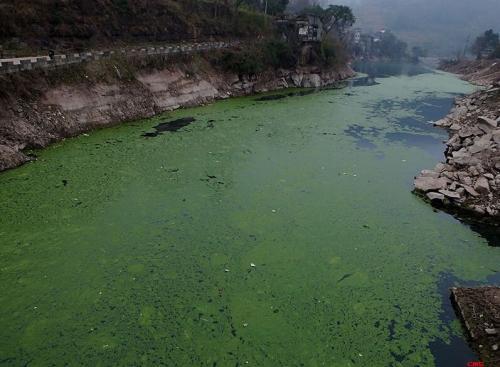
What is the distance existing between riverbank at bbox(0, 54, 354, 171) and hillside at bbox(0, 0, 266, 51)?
5.06 m

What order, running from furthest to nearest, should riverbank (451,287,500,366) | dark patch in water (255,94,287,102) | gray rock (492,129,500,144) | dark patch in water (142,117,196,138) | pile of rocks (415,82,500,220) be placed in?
dark patch in water (255,94,287,102) < dark patch in water (142,117,196,138) < gray rock (492,129,500,144) < pile of rocks (415,82,500,220) < riverbank (451,287,500,366)

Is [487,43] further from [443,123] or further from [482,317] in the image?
[482,317]

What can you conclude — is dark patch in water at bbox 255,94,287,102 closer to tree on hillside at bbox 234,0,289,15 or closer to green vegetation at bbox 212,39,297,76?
green vegetation at bbox 212,39,297,76

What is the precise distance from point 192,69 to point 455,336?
106ft

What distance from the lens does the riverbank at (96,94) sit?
20.0m

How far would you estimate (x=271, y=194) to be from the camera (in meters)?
16.7

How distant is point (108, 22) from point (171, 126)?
15.2 m

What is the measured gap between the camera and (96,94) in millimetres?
25703

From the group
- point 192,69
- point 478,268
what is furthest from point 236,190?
point 192,69

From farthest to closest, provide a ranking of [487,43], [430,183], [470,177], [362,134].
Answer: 1. [487,43]
2. [362,134]
3. [470,177]
4. [430,183]

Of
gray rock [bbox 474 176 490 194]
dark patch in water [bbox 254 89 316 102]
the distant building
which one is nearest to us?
gray rock [bbox 474 176 490 194]

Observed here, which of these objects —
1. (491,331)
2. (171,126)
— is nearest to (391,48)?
(171,126)

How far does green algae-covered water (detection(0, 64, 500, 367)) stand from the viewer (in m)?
8.85

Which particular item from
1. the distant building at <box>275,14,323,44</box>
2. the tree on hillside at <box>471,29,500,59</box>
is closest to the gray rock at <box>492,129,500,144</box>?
the distant building at <box>275,14,323,44</box>
